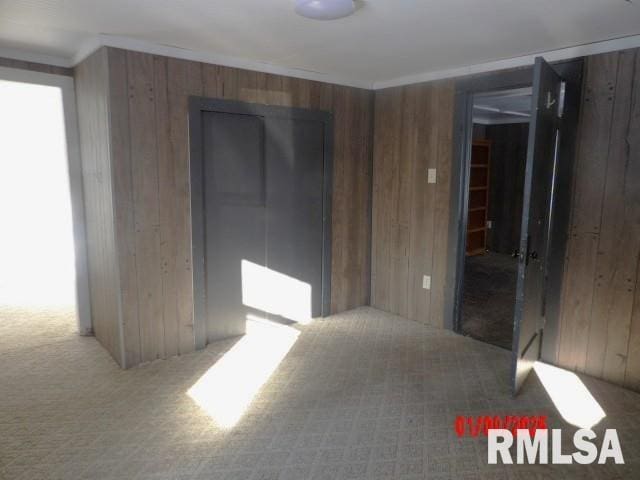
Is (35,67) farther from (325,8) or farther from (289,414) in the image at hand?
(289,414)

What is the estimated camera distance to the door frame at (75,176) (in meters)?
3.07

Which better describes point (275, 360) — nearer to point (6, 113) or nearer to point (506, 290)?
point (506, 290)

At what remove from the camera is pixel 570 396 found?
8.65 feet

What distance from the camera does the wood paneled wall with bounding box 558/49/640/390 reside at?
2.63 metres

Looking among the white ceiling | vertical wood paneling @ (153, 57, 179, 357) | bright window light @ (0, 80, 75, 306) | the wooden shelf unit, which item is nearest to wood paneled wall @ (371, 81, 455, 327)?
the white ceiling

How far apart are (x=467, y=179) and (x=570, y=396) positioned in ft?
5.36

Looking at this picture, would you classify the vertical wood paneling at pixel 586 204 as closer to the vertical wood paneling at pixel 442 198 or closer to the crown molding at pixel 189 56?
the vertical wood paneling at pixel 442 198

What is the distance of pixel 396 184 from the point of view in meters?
3.91

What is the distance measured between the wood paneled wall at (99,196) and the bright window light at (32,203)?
185cm

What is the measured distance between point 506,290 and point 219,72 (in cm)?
361

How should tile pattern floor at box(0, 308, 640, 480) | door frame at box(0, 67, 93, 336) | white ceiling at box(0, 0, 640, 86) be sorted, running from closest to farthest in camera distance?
tile pattern floor at box(0, 308, 640, 480) < white ceiling at box(0, 0, 640, 86) < door frame at box(0, 67, 93, 336)

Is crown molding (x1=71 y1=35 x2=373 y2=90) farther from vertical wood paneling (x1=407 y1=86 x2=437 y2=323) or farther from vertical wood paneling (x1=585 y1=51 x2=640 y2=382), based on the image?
vertical wood paneling (x1=585 y1=51 x2=640 y2=382)

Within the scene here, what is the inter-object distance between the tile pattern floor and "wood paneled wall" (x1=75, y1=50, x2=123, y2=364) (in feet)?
0.86

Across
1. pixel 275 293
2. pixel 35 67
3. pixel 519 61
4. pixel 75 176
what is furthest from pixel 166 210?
pixel 519 61
